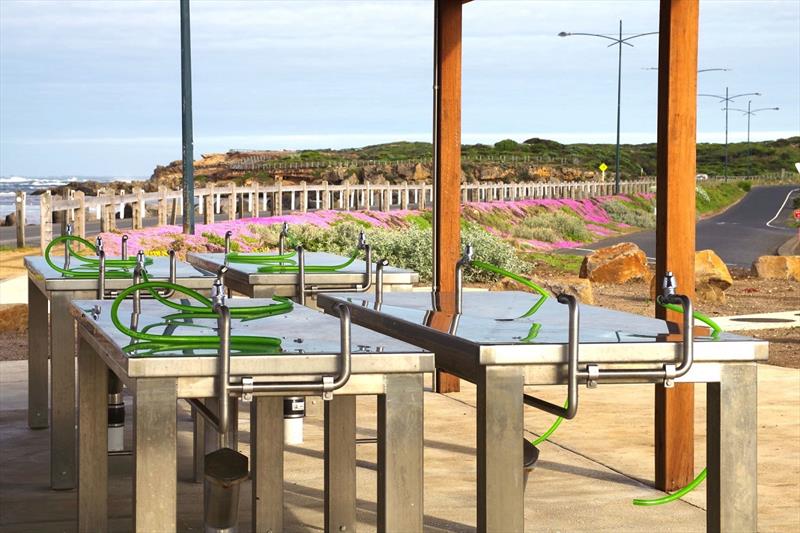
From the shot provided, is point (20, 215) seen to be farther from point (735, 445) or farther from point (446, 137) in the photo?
point (735, 445)

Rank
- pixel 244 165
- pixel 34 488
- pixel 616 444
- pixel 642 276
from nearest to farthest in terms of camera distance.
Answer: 1. pixel 34 488
2. pixel 616 444
3. pixel 642 276
4. pixel 244 165

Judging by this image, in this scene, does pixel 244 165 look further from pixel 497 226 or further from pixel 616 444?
pixel 616 444

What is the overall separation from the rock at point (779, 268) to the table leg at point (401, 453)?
22.1 meters

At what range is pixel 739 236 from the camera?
146ft

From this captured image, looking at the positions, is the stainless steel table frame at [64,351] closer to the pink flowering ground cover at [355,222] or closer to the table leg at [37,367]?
the table leg at [37,367]

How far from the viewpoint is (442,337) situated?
14.5 feet

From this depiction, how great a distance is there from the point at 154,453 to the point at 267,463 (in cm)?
194

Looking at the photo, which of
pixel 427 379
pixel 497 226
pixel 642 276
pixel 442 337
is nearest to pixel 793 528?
pixel 442 337

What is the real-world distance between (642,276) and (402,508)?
68.1 ft

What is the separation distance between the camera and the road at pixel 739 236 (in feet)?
118

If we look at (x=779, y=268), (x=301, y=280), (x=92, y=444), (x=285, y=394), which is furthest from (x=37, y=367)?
(x=779, y=268)

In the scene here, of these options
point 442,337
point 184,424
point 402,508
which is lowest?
point 184,424

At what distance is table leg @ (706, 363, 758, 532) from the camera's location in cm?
416

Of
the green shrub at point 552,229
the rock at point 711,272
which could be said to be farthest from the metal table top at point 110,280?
the green shrub at point 552,229
